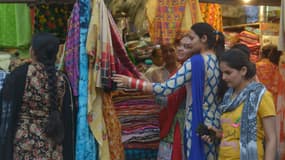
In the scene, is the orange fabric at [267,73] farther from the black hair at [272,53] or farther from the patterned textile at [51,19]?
the patterned textile at [51,19]

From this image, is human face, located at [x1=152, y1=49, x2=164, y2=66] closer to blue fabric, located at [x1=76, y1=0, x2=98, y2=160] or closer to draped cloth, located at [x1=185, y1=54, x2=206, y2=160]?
blue fabric, located at [x1=76, y1=0, x2=98, y2=160]

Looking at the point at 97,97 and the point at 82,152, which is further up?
the point at 97,97

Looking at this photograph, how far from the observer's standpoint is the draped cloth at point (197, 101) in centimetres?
342

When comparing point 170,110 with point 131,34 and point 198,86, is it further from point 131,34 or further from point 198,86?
point 131,34

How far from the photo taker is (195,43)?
3592 millimetres

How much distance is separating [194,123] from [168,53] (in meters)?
1.29

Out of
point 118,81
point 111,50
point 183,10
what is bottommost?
point 118,81

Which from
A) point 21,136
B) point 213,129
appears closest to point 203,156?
point 213,129

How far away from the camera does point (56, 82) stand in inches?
134

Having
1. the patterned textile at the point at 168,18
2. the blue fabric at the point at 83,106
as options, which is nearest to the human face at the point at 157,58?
the patterned textile at the point at 168,18

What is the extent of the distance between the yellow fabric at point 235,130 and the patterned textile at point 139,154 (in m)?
1.22

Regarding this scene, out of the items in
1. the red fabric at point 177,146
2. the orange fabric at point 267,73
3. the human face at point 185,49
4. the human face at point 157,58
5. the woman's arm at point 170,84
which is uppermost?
the human face at point 185,49

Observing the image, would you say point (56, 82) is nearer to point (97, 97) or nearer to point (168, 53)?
point (97, 97)

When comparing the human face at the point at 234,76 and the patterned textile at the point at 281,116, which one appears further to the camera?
the patterned textile at the point at 281,116
